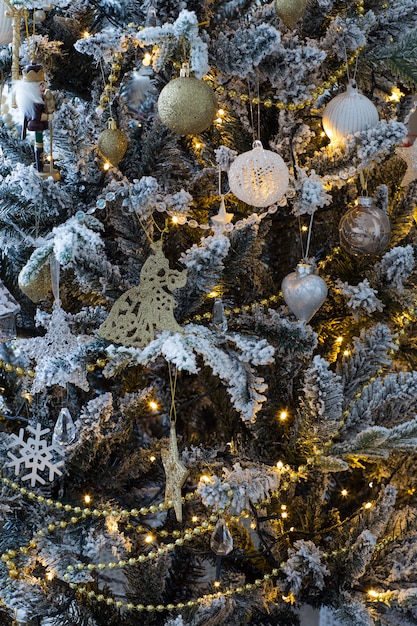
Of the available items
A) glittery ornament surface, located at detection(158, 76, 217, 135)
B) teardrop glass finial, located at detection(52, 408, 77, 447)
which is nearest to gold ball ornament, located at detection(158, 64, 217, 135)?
glittery ornament surface, located at detection(158, 76, 217, 135)

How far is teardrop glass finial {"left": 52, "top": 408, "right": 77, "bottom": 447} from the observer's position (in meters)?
0.82

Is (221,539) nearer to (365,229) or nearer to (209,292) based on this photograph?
(209,292)

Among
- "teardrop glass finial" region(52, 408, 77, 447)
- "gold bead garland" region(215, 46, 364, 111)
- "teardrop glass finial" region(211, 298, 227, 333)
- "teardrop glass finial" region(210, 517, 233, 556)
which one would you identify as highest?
"gold bead garland" region(215, 46, 364, 111)

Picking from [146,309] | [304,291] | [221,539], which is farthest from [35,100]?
[221,539]

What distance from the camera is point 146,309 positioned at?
76 centimetres

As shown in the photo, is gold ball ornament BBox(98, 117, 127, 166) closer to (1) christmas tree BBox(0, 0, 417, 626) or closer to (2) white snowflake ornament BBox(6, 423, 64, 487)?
(1) christmas tree BBox(0, 0, 417, 626)

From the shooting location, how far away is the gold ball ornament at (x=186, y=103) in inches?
27.5

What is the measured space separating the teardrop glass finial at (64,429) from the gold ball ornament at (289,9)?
0.48 meters

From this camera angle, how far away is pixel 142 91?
3.42ft

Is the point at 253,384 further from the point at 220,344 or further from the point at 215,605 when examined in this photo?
the point at 215,605

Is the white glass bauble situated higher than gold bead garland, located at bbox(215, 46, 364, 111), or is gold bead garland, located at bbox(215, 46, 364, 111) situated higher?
the white glass bauble

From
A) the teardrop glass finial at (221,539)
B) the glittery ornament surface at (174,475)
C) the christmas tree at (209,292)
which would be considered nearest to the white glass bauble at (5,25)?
the christmas tree at (209,292)

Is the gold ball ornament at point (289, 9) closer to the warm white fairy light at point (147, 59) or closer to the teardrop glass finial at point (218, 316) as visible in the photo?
the warm white fairy light at point (147, 59)

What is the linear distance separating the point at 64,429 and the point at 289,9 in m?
0.50
